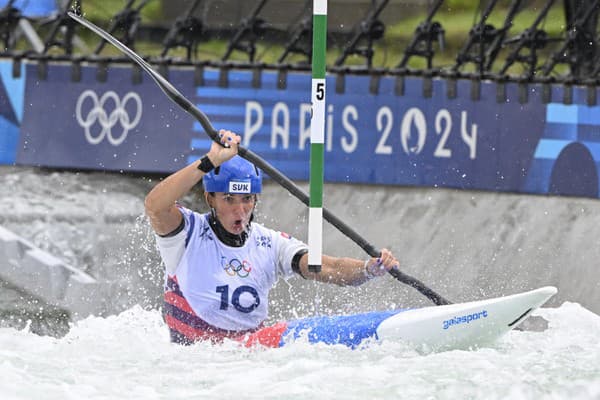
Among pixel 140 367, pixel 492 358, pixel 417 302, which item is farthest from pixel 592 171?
pixel 140 367

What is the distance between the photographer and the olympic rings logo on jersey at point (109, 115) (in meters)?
10.1

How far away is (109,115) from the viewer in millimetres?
10109

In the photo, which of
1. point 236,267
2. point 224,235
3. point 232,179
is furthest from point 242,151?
point 236,267

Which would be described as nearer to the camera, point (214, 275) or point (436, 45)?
point (214, 275)

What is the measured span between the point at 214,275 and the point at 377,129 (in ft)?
10.9

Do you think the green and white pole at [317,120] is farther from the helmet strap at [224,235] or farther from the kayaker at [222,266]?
the helmet strap at [224,235]

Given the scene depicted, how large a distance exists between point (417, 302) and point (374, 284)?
0.36 metres

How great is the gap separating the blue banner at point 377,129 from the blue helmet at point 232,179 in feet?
10.0

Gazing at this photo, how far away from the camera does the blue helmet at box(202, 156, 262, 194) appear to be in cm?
685

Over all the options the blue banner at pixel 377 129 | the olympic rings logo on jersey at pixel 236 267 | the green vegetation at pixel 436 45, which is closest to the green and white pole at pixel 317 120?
the olympic rings logo on jersey at pixel 236 267

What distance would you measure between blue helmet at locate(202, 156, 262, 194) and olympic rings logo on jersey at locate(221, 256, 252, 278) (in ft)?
1.26

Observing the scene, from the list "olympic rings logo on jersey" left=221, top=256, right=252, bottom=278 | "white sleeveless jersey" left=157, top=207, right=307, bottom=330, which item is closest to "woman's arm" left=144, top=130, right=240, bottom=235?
"white sleeveless jersey" left=157, top=207, right=307, bottom=330

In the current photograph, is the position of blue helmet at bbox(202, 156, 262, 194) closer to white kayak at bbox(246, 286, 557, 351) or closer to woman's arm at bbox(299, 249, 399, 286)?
woman's arm at bbox(299, 249, 399, 286)

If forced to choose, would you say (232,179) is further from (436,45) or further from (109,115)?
(436,45)
